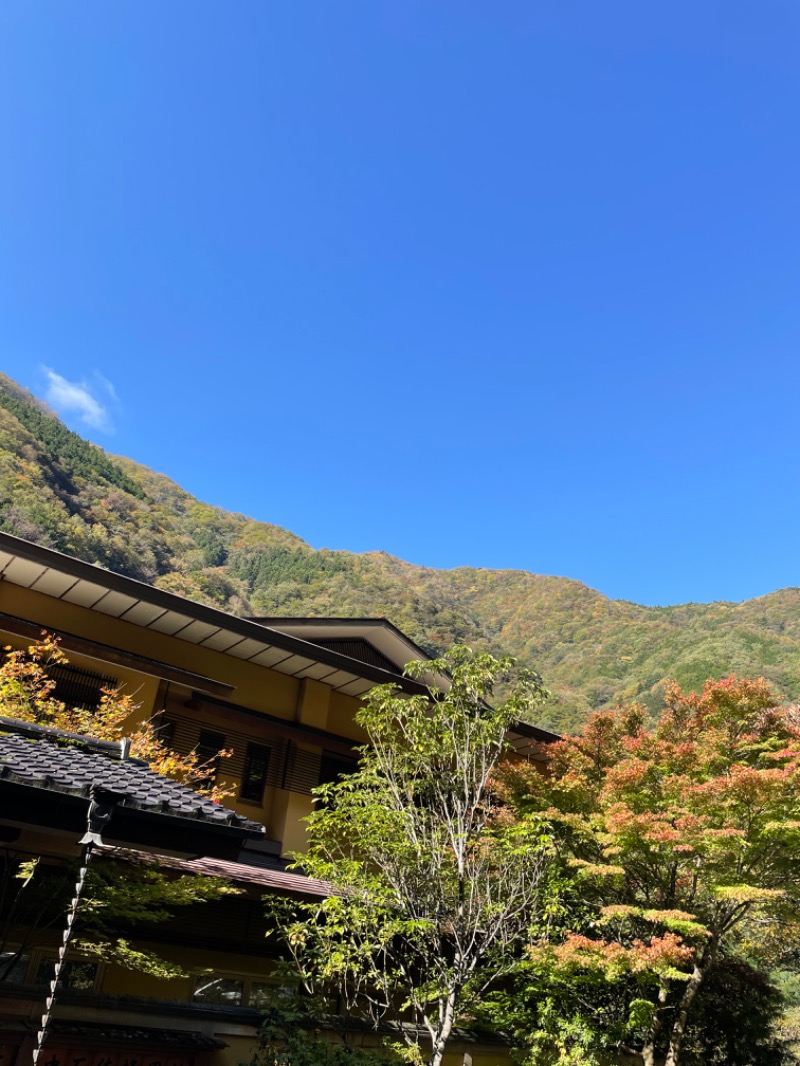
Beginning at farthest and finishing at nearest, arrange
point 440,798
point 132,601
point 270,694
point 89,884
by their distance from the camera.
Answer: point 270,694 → point 132,601 → point 440,798 → point 89,884

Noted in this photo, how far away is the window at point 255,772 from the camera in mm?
15805

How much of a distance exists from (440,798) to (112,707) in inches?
211

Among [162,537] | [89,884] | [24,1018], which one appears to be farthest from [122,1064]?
[162,537]

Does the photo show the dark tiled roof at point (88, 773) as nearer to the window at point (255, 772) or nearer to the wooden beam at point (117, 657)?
the wooden beam at point (117, 657)

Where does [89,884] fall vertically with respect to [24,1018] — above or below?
above

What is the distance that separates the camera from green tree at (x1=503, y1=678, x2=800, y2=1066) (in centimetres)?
1055

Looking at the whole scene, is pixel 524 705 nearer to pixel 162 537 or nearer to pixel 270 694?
pixel 270 694

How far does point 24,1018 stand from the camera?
719 cm

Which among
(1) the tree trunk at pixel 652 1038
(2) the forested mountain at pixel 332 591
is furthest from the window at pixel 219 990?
(2) the forested mountain at pixel 332 591

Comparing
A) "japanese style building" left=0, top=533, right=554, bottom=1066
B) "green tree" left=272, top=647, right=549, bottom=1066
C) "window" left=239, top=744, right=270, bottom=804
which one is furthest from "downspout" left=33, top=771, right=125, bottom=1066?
"window" left=239, top=744, right=270, bottom=804

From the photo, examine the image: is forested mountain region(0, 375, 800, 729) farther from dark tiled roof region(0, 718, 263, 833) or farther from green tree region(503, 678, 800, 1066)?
dark tiled roof region(0, 718, 263, 833)

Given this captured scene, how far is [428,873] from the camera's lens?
1005 cm

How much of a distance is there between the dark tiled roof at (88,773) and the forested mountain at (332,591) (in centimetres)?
3638

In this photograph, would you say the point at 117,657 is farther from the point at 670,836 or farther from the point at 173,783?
the point at 670,836
